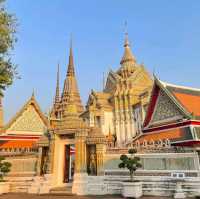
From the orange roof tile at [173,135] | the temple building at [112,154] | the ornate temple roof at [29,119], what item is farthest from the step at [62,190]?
the ornate temple roof at [29,119]

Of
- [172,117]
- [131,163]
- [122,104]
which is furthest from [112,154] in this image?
[122,104]

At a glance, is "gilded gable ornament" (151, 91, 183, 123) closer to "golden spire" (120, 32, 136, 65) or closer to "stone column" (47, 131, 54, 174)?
"stone column" (47, 131, 54, 174)

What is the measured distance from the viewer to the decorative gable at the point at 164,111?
14.5 m

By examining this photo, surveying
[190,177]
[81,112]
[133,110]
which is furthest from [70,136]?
[81,112]

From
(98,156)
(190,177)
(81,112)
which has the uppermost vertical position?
(81,112)

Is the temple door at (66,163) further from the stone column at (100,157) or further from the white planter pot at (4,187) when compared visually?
the white planter pot at (4,187)

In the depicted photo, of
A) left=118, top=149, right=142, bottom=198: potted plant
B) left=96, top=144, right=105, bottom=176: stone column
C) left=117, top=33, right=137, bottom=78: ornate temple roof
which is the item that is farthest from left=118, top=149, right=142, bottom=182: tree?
left=117, top=33, right=137, bottom=78: ornate temple roof

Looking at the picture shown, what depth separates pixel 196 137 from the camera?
39.9 feet

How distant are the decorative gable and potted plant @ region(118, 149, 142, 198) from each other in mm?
Result: 3341

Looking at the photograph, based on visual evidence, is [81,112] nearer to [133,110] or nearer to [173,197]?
[133,110]

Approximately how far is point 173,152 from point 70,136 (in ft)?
18.6

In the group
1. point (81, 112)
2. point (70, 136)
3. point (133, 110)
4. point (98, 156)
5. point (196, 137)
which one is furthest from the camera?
point (81, 112)

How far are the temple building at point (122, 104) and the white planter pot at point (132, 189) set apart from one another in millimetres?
26879

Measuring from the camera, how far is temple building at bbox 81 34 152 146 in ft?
133
